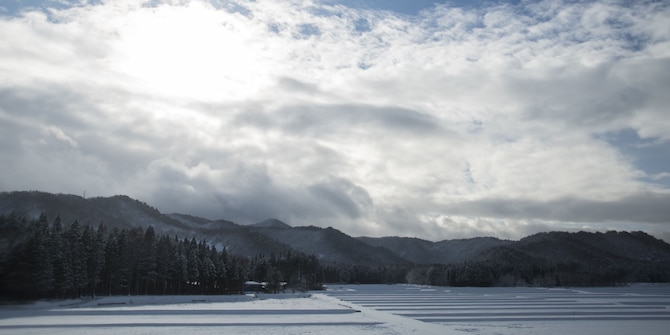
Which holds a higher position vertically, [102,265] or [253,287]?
[102,265]

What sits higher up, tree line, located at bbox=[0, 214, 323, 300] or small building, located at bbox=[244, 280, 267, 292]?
tree line, located at bbox=[0, 214, 323, 300]

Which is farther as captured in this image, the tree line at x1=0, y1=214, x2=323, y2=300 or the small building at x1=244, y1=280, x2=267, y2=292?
the small building at x1=244, y1=280, x2=267, y2=292

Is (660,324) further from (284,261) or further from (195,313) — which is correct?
(284,261)

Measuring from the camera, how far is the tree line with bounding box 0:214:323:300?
212 ft

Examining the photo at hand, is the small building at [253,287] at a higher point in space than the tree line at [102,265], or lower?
lower

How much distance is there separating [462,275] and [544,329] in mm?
150749

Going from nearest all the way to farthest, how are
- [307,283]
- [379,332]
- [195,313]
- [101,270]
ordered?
[379,332] → [195,313] → [101,270] → [307,283]

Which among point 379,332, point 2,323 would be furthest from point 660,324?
point 2,323

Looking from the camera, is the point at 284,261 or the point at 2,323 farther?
the point at 284,261

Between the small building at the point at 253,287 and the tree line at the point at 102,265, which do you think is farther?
the small building at the point at 253,287

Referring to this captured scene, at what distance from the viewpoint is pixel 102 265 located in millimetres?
83125

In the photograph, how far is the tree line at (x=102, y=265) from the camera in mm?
64750

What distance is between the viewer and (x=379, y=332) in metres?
37.1

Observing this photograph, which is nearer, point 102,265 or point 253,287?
point 102,265
